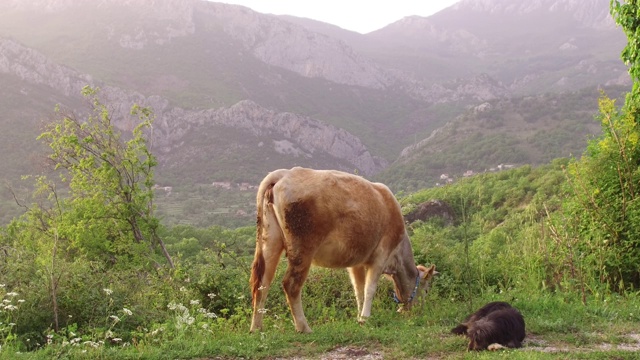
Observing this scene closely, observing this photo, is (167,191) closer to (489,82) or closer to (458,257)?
(458,257)

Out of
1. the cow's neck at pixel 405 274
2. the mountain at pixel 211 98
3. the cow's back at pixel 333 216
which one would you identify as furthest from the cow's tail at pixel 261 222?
the mountain at pixel 211 98

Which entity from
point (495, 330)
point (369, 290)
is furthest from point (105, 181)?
point (495, 330)

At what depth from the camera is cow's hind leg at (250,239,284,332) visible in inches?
283

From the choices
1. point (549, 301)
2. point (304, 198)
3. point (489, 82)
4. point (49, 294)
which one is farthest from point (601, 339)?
point (489, 82)

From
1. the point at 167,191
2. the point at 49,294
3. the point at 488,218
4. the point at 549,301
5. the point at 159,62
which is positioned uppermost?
the point at 159,62

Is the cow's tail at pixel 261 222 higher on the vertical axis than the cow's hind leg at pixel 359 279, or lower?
higher

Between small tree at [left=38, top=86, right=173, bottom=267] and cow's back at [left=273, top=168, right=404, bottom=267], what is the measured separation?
12.5 m

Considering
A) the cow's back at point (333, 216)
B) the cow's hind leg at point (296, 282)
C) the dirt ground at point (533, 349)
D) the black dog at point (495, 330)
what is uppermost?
the cow's back at point (333, 216)

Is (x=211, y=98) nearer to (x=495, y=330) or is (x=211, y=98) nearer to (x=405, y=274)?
(x=405, y=274)

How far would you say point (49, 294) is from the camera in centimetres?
805

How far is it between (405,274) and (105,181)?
44.6ft

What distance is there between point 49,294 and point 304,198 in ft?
13.7

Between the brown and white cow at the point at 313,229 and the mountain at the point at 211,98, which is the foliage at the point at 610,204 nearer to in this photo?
the brown and white cow at the point at 313,229

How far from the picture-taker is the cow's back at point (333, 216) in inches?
278
